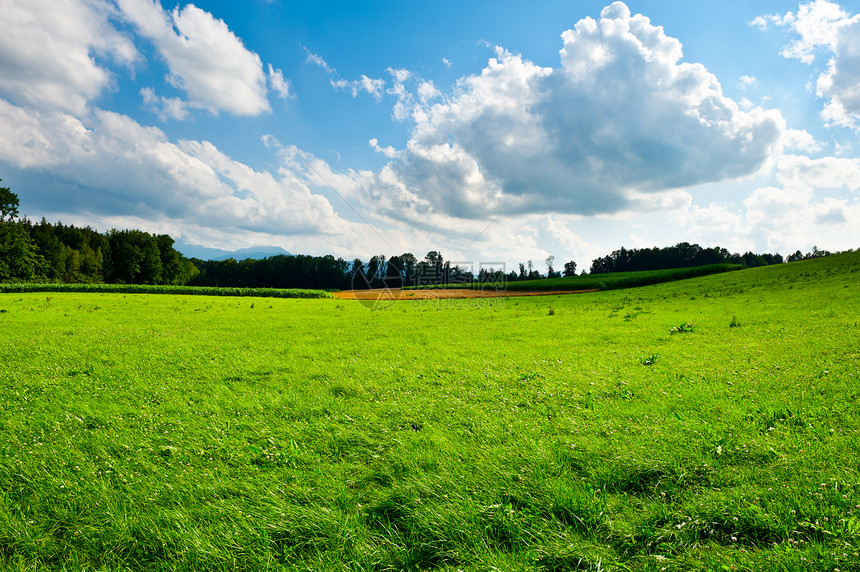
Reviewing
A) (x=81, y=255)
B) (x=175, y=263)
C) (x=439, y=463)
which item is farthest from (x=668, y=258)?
(x=81, y=255)

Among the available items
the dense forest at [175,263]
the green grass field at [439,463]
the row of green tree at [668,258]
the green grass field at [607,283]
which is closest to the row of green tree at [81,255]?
the dense forest at [175,263]

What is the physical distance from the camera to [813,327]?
14.0 metres

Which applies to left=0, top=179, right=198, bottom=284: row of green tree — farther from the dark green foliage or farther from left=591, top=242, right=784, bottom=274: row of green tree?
left=591, top=242, right=784, bottom=274: row of green tree

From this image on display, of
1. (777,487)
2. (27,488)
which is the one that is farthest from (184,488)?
(777,487)

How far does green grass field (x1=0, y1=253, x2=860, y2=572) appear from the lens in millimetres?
3783

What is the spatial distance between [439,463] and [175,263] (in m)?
135

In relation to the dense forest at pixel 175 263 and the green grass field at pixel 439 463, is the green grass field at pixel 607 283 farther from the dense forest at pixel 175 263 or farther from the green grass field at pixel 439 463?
the green grass field at pixel 439 463

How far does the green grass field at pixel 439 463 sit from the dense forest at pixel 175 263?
4836 centimetres

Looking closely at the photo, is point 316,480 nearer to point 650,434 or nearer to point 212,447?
point 212,447

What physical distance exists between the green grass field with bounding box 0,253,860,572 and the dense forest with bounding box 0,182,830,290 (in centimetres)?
4836

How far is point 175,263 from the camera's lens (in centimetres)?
11294

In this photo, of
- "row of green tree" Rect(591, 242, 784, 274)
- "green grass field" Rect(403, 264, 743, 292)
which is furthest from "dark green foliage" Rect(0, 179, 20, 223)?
"row of green tree" Rect(591, 242, 784, 274)

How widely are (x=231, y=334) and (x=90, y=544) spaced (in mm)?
15552

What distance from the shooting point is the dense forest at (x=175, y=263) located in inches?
3159
